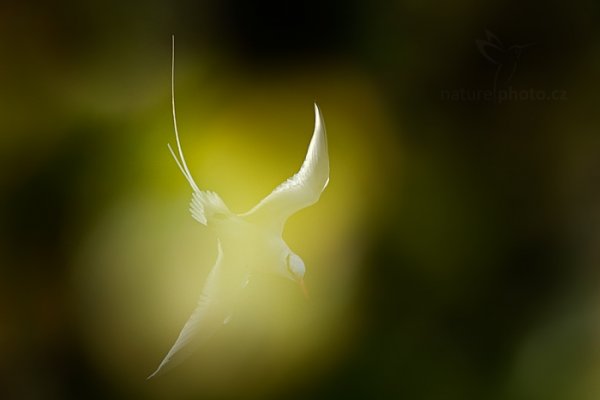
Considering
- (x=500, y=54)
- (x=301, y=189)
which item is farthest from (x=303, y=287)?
(x=500, y=54)

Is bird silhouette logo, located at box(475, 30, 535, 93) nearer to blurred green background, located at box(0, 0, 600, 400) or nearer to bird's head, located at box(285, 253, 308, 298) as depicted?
blurred green background, located at box(0, 0, 600, 400)

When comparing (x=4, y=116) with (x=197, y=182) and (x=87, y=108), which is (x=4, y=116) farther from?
(x=197, y=182)

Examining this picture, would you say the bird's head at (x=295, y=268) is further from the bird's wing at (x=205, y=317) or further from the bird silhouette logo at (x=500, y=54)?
the bird silhouette logo at (x=500, y=54)

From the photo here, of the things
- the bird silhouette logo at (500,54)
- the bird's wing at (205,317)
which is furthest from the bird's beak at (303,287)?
the bird silhouette logo at (500,54)

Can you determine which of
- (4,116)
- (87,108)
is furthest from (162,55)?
(4,116)

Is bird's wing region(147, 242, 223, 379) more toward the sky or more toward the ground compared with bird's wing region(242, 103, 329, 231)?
more toward the ground

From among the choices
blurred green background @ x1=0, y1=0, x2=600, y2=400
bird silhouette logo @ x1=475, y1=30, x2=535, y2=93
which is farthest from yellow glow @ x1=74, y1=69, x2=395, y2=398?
bird silhouette logo @ x1=475, y1=30, x2=535, y2=93

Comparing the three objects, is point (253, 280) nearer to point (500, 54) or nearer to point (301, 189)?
point (301, 189)
